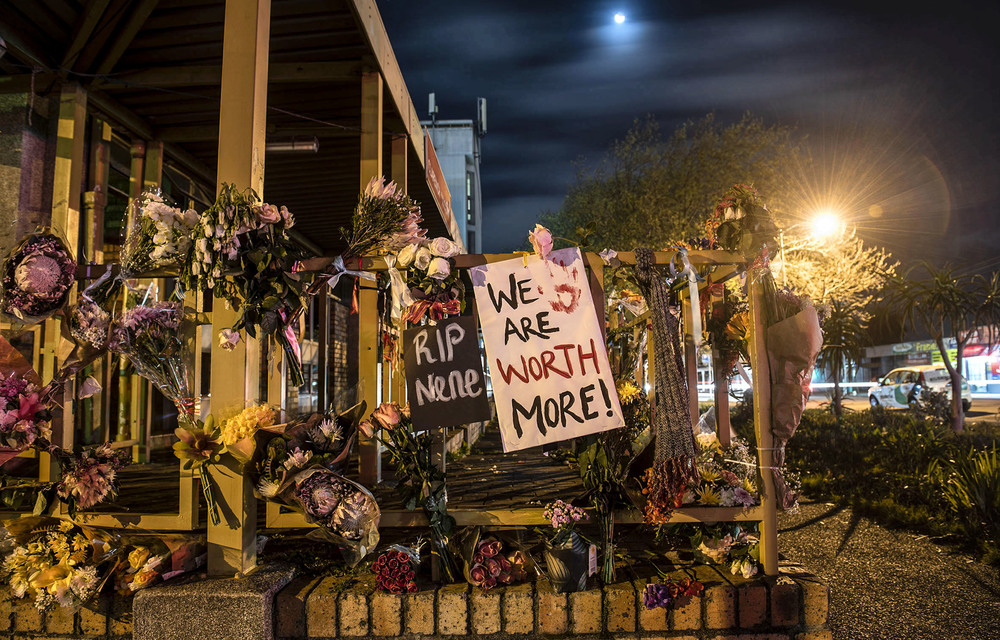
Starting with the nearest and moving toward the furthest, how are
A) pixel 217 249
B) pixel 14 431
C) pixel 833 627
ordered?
pixel 217 249
pixel 14 431
pixel 833 627

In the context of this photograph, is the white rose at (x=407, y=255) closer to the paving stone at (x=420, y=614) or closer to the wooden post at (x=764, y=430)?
the paving stone at (x=420, y=614)

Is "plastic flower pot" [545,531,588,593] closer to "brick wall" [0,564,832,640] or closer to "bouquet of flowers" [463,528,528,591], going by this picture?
"brick wall" [0,564,832,640]

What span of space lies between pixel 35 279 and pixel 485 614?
2.70 metres

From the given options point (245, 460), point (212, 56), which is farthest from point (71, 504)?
point (212, 56)

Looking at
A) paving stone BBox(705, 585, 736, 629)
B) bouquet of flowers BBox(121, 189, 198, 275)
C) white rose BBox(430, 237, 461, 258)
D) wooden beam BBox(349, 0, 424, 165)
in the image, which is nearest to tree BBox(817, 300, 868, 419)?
wooden beam BBox(349, 0, 424, 165)

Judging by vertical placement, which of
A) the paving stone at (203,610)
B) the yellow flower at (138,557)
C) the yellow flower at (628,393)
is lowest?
the paving stone at (203,610)

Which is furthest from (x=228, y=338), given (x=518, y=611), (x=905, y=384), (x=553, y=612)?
(x=905, y=384)

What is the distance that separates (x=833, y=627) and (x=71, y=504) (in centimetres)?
390

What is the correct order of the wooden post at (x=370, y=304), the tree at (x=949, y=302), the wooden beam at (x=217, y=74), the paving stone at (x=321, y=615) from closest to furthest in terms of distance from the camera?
1. the paving stone at (x=321, y=615)
2. the wooden post at (x=370, y=304)
3. the wooden beam at (x=217, y=74)
4. the tree at (x=949, y=302)

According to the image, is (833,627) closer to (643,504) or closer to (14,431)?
(643,504)

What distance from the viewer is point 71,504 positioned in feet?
9.27

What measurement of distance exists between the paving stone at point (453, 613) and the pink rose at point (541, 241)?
5.33 ft

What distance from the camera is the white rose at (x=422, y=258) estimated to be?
2723mm

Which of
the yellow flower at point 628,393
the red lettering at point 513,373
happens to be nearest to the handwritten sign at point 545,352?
the red lettering at point 513,373
